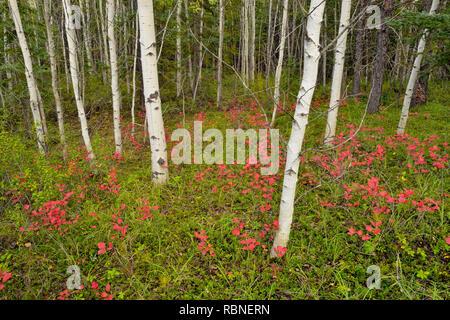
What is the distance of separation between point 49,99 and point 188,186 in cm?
876

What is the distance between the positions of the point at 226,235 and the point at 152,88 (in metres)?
2.79

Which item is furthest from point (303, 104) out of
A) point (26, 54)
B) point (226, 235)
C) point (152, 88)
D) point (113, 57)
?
point (26, 54)

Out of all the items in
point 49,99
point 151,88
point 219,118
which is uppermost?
point 151,88

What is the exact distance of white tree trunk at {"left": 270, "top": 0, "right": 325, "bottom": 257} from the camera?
1951mm

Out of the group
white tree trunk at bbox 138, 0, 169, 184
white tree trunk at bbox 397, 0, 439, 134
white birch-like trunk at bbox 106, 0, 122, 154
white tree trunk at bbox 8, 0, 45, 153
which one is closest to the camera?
white tree trunk at bbox 138, 0, 169, 184

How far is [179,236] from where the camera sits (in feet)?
10.5

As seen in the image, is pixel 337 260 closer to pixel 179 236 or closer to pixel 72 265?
pixel 179 236

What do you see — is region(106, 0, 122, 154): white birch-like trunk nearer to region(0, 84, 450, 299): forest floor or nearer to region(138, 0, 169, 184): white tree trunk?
region(0, 84, 450, 299): forest floor

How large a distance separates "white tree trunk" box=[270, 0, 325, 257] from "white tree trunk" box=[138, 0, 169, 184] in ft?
8.54

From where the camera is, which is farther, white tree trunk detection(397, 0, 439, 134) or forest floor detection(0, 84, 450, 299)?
white tree trunk detection(397, 0, 439, 134)

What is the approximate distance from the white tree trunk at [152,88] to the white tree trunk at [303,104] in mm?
2603

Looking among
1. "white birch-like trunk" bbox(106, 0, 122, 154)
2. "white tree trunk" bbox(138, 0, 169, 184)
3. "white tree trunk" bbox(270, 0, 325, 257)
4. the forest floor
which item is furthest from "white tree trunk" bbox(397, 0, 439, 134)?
"white birch-like trunk" bbox(106, 0, 122, 154)

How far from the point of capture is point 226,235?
3.24 metres
